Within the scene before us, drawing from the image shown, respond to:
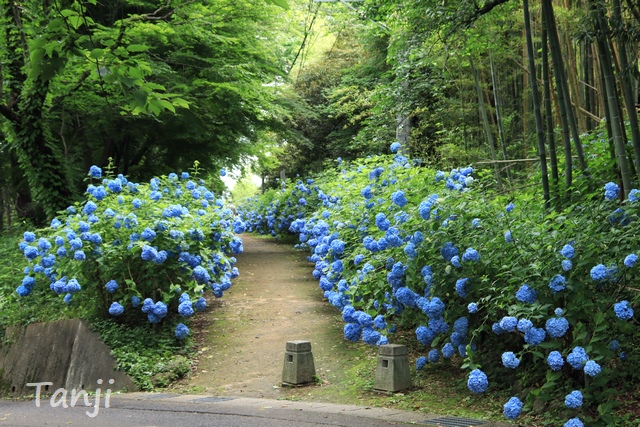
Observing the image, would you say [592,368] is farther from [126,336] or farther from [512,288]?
[126,336]

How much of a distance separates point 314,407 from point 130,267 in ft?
11.9

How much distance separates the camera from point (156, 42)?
1368 cm

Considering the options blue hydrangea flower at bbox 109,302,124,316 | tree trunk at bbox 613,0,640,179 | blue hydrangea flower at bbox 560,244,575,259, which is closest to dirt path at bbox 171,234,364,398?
blue hydrangea flower at bbox 109,302,124,316

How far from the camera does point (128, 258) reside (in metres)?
8.59

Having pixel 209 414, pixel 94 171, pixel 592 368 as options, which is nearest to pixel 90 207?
pixel 94 171

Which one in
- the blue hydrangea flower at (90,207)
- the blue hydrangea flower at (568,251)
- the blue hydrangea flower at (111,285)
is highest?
the blue hydrangea flower at (90,207)

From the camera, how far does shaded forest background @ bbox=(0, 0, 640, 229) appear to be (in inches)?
312

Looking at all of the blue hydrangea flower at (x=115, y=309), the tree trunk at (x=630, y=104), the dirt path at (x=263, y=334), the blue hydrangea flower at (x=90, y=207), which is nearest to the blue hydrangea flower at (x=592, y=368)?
the tree trunk at (x=630, y=104)

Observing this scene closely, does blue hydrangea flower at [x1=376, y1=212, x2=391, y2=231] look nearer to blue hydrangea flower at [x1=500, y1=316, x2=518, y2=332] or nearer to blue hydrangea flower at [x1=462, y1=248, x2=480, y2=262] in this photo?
blue hydrangea flower at [x1=462, y1=248, x2=480, y2=262]

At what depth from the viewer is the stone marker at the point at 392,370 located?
6.20 metres

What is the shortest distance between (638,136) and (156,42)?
10.4 m

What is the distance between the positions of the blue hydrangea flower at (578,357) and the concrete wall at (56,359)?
481 centimetres

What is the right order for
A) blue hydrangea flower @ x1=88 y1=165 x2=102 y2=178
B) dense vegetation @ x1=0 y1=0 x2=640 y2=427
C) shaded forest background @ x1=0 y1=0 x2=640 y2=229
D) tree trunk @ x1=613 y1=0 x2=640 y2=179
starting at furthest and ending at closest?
blue hydrangea flower @ x1=88 y1=165 x2=102 y2=178 < shaded forest background @ x1=0 y1=0 x2=640 y2=229 < tree trunk @ x1=613 y1=0 x2=640 y2=179 < dense vegetation @ x1=0 y1=0 x2=640 y2=427

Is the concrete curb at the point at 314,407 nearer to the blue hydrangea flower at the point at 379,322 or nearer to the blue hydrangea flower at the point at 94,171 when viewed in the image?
the blue hydrangea flower at the point at 379,322
